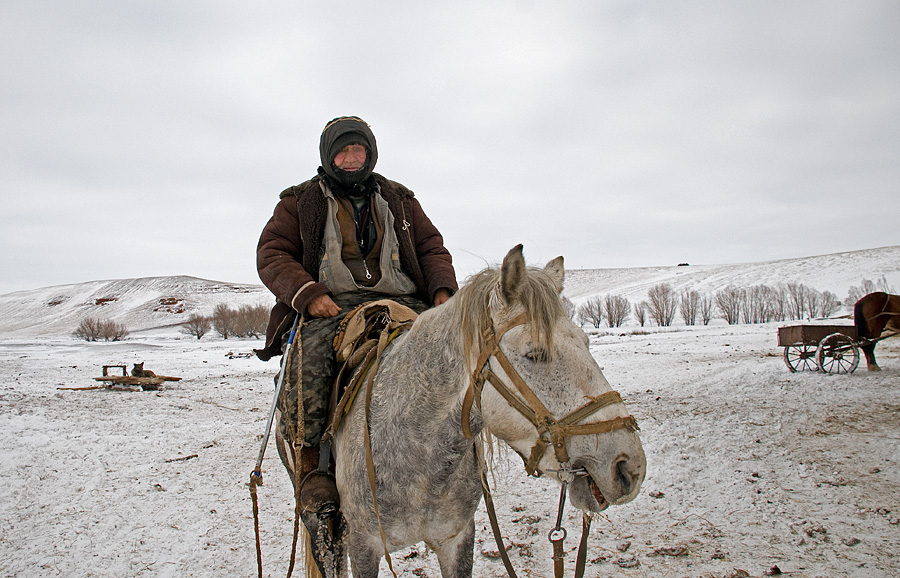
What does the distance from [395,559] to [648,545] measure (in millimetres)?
2263

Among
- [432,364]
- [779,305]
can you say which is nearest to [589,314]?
[779,305]

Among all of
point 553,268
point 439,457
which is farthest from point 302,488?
point 553,268

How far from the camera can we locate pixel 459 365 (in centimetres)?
189

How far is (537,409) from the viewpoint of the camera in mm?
1555

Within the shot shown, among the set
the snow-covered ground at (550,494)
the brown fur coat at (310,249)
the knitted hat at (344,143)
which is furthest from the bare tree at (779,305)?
the knitted hat at (344,143)

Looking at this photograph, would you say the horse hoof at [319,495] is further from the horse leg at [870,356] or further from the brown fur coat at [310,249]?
the horse leg at [870,356]

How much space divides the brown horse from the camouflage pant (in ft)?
42.0

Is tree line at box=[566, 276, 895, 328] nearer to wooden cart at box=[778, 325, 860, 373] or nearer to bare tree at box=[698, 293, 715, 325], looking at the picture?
bare tree at box=[698, 293, 715, 325]

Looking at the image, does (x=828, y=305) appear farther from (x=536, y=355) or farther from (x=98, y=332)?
(x=98, y=332)

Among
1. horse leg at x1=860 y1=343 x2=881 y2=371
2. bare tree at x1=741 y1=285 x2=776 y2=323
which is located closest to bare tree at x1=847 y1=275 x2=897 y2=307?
bare tree at x1=741 y1=285 x2=776 y2=323

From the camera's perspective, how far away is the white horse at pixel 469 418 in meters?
1.51

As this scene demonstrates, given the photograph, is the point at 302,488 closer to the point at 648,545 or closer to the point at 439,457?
the point at 439,457

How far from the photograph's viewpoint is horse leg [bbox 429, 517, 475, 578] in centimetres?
243

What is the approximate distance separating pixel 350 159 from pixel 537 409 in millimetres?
2202
